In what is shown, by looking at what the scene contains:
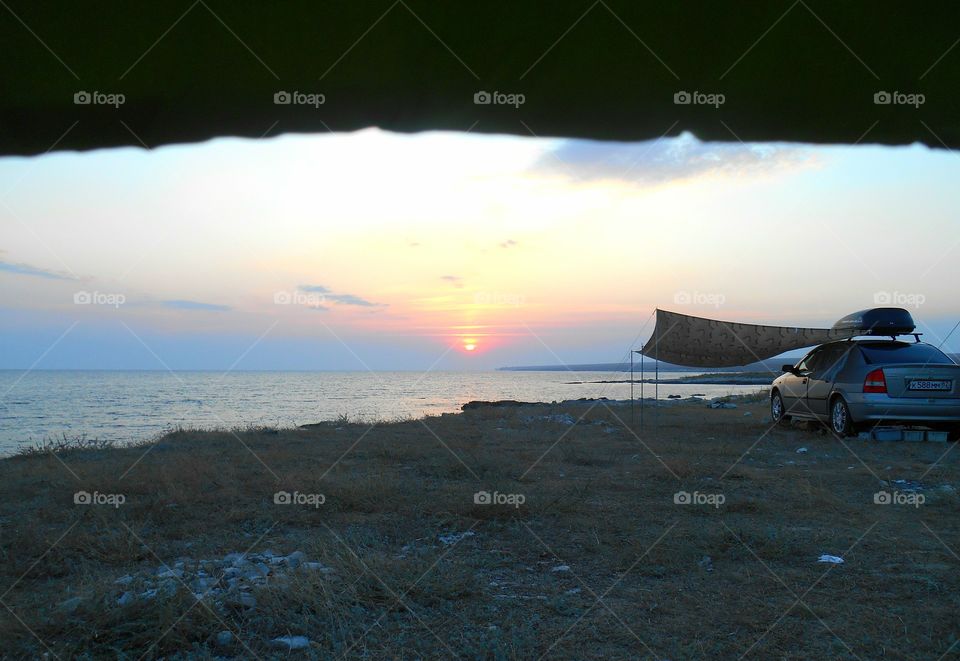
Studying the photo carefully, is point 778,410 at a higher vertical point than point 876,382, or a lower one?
lower

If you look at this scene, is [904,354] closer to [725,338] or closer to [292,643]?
[725,338]

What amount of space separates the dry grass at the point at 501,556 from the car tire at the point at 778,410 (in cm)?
508

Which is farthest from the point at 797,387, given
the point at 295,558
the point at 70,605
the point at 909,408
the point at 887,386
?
the point at 70,605

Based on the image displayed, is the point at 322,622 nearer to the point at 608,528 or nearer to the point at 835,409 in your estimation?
the point at 608,528

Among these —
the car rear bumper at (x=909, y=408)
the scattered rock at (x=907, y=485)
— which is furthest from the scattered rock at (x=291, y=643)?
the car rear bumper at (x=909, y=408)

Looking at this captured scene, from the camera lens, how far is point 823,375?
1127 cm

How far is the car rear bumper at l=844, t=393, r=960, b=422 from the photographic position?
32.1 feet

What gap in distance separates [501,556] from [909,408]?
8.55m

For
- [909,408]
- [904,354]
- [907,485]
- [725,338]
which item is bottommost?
[907,485]

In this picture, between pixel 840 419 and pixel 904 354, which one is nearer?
pixel 904 354

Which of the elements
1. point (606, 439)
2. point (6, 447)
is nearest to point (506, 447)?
point (606, 439)

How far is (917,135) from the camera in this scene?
260cm

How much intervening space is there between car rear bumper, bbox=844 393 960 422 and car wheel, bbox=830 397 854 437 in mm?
364

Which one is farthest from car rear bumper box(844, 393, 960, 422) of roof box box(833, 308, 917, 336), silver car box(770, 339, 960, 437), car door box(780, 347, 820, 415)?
car door box(780, 347, 820, 415)
